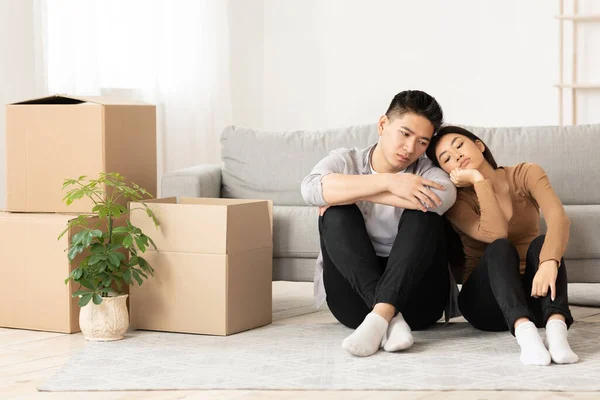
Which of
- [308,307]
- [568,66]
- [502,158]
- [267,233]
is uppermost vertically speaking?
[568,66]

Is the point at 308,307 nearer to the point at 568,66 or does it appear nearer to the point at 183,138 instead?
the point at 183,138

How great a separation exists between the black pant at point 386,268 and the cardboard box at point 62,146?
0.71 m

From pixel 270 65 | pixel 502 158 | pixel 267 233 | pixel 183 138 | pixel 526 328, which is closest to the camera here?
pixel 526 328

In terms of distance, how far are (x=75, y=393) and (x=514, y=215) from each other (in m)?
1.26

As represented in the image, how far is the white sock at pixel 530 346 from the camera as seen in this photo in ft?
6.75

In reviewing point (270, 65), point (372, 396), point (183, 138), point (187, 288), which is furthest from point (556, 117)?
point (372, 396)

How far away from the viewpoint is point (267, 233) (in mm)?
2678

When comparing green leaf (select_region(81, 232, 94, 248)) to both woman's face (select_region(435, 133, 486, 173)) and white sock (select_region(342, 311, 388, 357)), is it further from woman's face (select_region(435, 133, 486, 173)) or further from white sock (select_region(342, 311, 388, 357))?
woman's face (select_region(435, 133, 486, 173))

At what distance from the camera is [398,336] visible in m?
2.20

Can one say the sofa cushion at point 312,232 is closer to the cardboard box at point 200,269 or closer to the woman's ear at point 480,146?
the cardboard box at point 200,269

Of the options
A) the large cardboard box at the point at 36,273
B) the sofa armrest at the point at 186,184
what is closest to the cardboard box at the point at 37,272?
the large cardboard box at the point at 36,273

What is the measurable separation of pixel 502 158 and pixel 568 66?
1.86 metres

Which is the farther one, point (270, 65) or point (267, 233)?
point (270, 65)

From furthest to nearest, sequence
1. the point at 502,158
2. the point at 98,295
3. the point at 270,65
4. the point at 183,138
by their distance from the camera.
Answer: the point at 270,65
the point at 183,138
the point at 502,158
the point at 98,295
